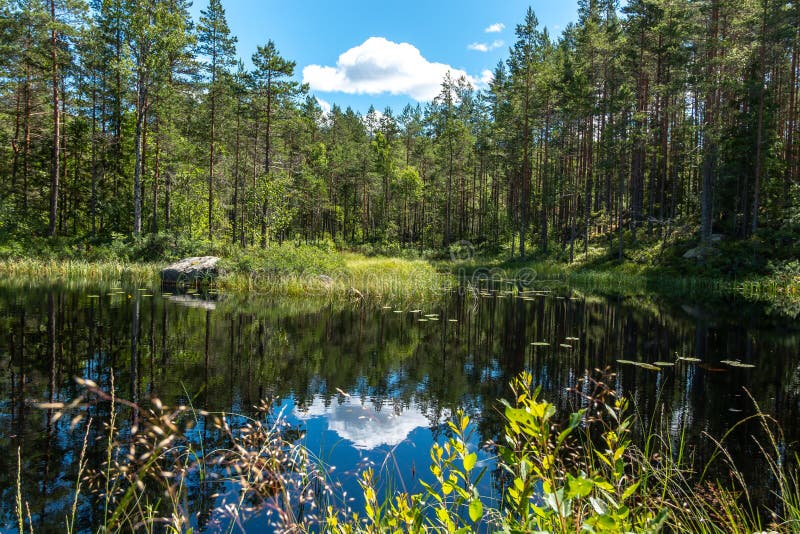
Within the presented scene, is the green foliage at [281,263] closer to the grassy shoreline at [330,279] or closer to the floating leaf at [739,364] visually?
the grassy shoreline at [330,279]

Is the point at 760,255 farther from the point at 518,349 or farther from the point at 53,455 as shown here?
the point at 53,455

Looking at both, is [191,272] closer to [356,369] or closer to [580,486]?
[356,369]

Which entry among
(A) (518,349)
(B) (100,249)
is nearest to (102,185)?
(B) (100,249)

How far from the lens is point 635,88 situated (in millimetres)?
33750

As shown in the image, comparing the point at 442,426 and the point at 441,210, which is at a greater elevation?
the point at 441,210

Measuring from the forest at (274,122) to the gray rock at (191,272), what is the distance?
368 centimetres

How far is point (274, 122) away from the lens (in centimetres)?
2777

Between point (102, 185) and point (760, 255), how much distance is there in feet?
135

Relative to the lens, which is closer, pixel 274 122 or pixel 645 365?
pixel 645 365

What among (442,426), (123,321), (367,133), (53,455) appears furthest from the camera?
(367,133)

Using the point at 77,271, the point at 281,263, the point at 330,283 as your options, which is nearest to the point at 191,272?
the point at 281,263

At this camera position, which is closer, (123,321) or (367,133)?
(123,321)

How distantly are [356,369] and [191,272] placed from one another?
49.6ft

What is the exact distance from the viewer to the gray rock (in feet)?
67.3
